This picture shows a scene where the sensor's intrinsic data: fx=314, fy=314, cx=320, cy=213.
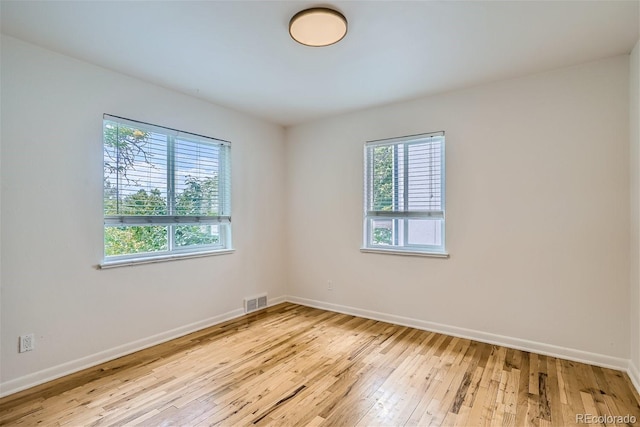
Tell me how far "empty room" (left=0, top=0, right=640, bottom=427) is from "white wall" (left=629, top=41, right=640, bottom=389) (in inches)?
1.1

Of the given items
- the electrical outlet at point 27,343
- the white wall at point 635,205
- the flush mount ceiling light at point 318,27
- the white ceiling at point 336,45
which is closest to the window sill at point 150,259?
the electrical outlet at point 27,343

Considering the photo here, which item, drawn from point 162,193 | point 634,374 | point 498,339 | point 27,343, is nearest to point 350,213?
point 498,339

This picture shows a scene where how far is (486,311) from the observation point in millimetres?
3096

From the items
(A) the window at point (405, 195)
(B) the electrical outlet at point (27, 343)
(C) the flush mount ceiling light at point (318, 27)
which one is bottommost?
(B) the electrical outlet at point (27, 343)

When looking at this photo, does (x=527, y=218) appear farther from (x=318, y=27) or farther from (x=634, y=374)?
(x=318, y=27)

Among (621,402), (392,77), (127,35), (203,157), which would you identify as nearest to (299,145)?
(203,157)

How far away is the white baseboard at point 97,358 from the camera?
2256 mm

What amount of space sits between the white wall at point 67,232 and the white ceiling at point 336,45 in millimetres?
221

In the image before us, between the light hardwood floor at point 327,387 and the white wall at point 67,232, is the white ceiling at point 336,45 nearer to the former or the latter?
the white wall at point 67,232

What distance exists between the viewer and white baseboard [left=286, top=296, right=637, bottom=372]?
2.58 metres

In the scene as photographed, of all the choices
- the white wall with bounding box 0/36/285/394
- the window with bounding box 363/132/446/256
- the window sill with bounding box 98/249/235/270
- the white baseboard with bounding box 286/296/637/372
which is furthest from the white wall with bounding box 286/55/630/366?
the white wall with bounding box 0/36/285/394

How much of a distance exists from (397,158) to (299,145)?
4.86 feet

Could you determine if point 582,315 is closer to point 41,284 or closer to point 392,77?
point 392,77

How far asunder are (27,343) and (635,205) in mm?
4661
